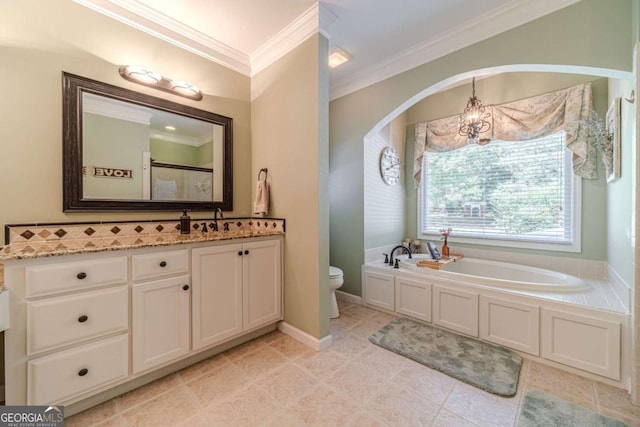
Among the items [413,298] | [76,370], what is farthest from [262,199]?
[413,298]

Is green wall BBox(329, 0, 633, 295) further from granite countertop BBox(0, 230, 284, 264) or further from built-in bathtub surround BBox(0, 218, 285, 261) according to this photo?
granite countertop BBox(0, 230, 284, 264)

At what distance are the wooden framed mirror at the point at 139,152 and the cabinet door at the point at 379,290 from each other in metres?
1.82

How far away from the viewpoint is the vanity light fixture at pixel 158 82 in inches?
73.9

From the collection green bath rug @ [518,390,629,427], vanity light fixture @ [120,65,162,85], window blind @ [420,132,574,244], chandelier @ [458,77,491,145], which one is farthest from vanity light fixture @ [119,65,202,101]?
green bath rug @ [518,390,629,427]

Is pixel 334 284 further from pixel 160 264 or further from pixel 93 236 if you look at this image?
pixel 93 236

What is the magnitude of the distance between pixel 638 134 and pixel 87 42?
3565 millimetres

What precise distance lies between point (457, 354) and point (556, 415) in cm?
63

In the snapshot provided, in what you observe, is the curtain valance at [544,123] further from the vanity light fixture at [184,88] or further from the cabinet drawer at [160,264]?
the cabinet drawer at [160,264]

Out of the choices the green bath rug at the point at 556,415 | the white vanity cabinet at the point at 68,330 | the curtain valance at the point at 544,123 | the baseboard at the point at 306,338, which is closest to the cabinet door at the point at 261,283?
the baseboard at the point at 306,338

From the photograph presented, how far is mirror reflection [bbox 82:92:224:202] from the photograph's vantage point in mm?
1764

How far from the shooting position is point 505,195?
9.80ft

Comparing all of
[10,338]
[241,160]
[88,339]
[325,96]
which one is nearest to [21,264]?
[10,338]

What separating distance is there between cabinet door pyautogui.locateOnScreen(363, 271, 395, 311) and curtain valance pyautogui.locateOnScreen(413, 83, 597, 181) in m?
1.94

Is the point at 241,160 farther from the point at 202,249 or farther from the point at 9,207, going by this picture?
the point at 9,207
